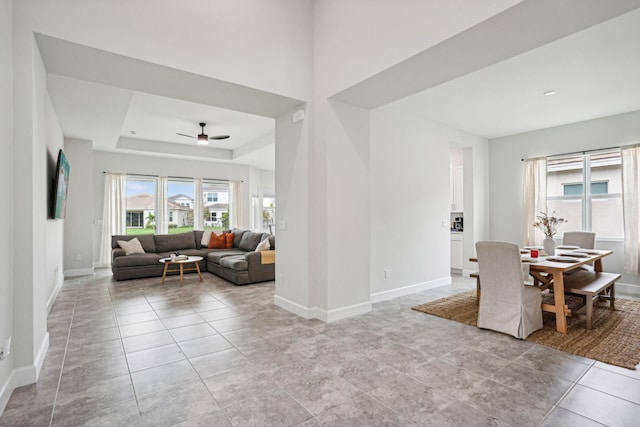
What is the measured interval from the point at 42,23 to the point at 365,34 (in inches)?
103

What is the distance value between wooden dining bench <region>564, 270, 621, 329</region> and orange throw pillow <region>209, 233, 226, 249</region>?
6640mm

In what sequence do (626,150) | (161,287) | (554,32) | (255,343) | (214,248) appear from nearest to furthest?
(554,32) < (255,343) < (626,150) < (161,287) < (214,248)

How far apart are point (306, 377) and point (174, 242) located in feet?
20.2

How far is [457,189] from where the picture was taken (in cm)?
715

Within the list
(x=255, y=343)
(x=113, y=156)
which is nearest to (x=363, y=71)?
(x=255, y=343)

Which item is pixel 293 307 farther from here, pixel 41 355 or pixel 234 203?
pixel 234 203

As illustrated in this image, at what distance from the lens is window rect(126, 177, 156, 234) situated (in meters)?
8.48

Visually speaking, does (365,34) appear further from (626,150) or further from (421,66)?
(626,150)

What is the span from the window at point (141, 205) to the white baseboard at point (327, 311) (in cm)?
626

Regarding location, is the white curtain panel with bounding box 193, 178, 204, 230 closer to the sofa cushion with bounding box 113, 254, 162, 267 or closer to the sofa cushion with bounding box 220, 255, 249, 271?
the sofa cushion with bounding box 113, 254, 162, 267

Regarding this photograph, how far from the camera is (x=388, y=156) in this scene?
189 inches

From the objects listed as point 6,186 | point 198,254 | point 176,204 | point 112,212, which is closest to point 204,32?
point 6,186

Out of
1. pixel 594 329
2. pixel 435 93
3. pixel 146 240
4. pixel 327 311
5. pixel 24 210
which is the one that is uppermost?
pixel 435 93

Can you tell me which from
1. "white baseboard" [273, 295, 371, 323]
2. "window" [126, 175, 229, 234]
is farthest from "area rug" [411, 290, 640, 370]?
"window" [126, 175, 229, 234]
